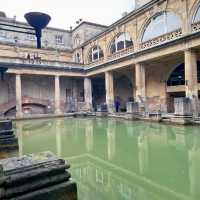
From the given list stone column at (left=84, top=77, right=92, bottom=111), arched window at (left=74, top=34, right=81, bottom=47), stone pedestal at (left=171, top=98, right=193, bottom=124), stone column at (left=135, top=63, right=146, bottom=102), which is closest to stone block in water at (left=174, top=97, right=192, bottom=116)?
stone pedestal at (left=171, top=98, right=193, bottom=124)

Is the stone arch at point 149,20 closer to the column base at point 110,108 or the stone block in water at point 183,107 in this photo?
the stone block in water at point 183,107

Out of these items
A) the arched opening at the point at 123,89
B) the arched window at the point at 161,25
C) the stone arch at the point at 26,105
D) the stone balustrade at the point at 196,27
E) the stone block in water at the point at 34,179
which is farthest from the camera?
the arched opening at the point at 123,89

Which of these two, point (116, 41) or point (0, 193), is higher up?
point (116, 41)

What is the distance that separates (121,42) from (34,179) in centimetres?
2103

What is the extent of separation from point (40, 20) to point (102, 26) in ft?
91.9

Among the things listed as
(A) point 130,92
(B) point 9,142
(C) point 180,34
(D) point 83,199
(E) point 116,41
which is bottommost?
(D) point 83,199

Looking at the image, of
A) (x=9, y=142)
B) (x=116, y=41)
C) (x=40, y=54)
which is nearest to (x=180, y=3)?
(x=116, y=41)

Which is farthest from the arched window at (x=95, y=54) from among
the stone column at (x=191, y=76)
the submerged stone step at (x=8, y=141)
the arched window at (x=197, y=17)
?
the submerged stone step at (x=8, y=141)

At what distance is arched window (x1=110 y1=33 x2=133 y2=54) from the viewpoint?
21.2 meters

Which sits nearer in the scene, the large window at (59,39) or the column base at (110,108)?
the column base at (110,108)

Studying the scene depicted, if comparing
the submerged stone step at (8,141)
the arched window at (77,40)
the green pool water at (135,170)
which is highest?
the arched window at (77,40)

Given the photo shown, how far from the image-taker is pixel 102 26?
31.6 m

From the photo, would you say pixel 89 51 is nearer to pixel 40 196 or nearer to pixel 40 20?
pixel 40 20

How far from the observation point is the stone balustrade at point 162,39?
16.0m
